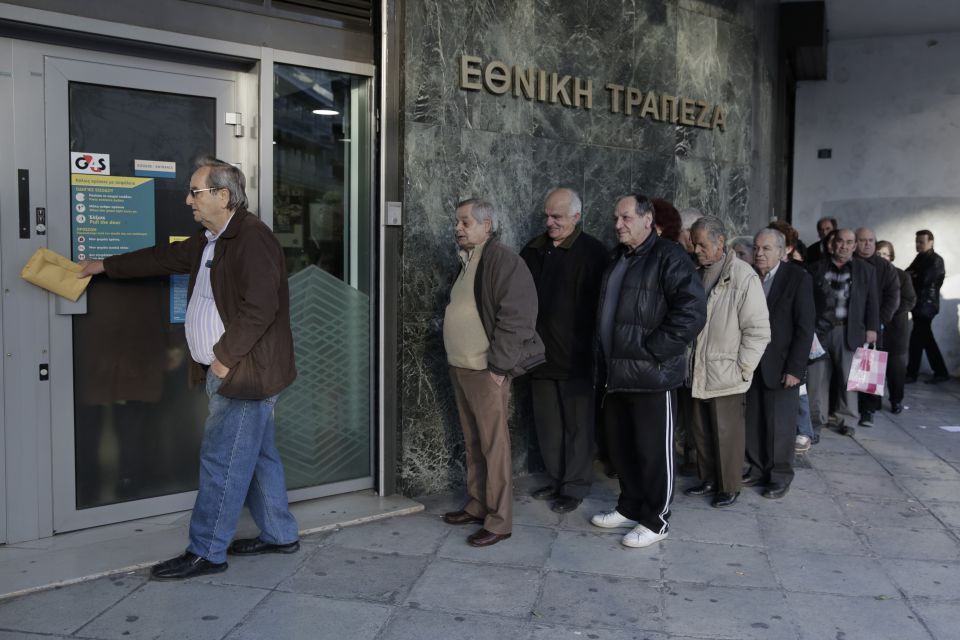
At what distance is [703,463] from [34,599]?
3.80 meters

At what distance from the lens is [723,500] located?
5.52m

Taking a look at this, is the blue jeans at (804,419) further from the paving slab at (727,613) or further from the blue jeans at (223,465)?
the blue jeans at (223,465)

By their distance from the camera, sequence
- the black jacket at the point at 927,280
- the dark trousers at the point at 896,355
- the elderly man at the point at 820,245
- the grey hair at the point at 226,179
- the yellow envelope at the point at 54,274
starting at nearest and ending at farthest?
the grey hair at the point at 226,179 < the yellow envelope at the point at 54,274 < the dark trousers at the point at 896,355 < the elderly man at the point at 820,245 < the black jacket at the point at 927,280

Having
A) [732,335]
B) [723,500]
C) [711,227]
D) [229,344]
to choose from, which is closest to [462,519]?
[723,500]

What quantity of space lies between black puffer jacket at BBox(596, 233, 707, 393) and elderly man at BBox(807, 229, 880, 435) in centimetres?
334

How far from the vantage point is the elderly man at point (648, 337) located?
4598 mm

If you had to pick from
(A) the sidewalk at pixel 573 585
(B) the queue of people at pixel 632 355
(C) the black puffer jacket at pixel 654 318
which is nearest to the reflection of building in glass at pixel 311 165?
(B) the queue of people at pixel 632 355

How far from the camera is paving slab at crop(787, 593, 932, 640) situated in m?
3.72

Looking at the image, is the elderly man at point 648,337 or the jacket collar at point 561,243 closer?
the elderly man at point 648,337

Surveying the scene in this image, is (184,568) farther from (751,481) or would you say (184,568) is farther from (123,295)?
(751,481)

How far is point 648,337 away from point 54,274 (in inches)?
116

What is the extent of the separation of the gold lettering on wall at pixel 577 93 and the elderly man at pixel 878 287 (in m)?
1.75

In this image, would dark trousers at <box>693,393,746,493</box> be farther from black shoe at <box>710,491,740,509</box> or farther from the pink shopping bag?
the pink shopping bag

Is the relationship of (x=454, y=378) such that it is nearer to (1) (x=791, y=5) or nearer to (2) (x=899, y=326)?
(2) (x=899, y=326)
